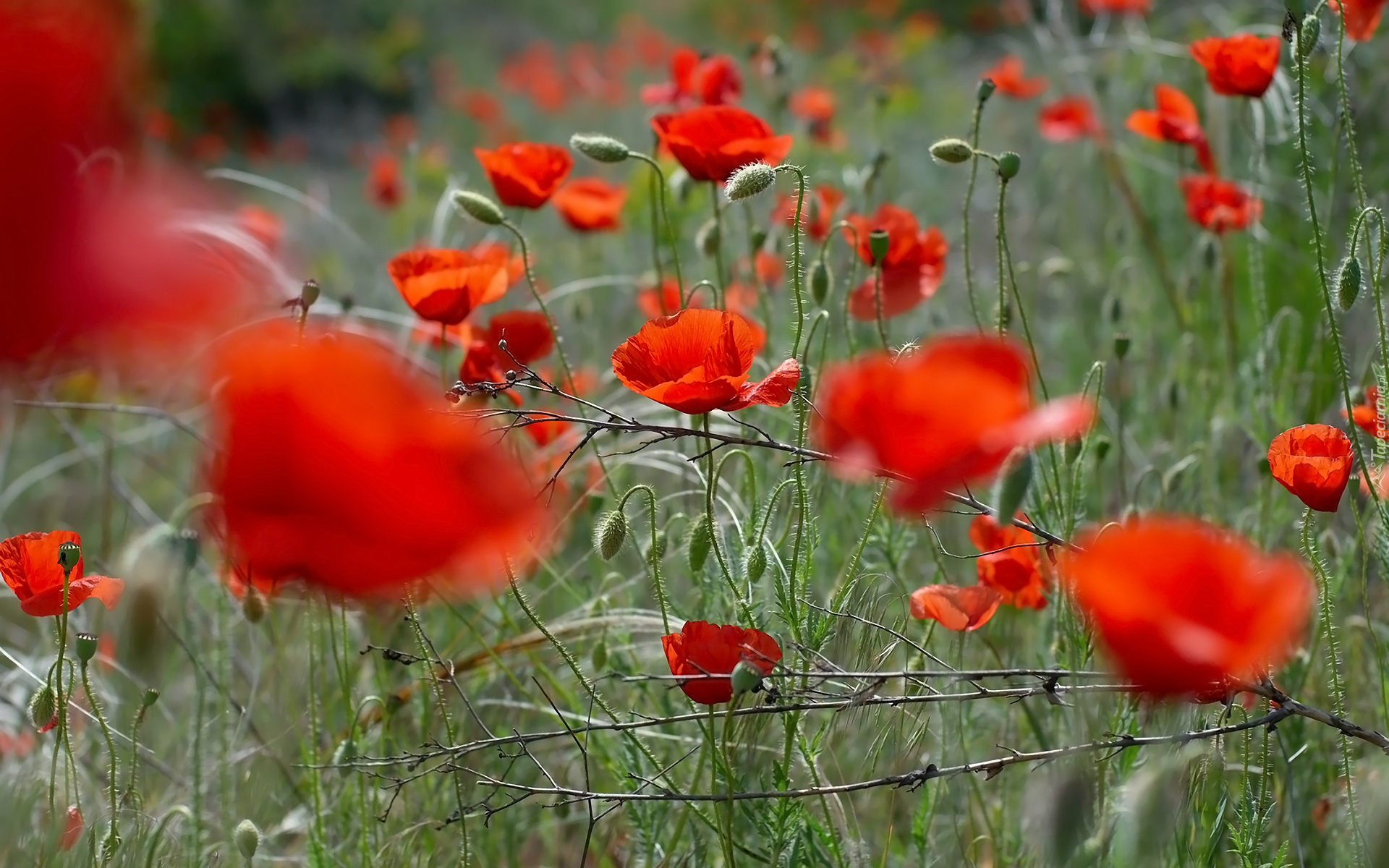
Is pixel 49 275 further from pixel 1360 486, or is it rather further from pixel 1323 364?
pixel 1323 364

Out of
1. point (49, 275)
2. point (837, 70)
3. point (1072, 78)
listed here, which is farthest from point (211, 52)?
point (49, 275)

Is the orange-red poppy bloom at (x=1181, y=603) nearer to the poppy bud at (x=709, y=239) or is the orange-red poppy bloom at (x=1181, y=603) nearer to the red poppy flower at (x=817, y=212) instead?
the poppy bud at (x=709, y=239)

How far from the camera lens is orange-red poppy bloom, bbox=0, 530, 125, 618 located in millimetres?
1280

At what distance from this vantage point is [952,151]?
1.50 metres

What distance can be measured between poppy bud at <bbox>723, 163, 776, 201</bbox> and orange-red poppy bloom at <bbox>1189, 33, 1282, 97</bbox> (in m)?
0.93

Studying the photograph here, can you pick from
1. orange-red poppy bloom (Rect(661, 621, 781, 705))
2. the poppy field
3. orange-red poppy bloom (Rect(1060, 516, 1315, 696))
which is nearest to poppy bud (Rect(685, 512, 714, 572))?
the poppy field

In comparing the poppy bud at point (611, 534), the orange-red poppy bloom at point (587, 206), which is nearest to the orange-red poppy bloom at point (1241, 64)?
the orange-red poppy bloom at point (587, 206)

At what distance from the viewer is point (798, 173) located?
130cm

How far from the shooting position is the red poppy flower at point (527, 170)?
1741 millimetres

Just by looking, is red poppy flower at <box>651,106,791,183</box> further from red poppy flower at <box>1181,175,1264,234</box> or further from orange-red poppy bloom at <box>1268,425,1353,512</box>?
red poppy flower at <box>1181,175,1264,234</box>

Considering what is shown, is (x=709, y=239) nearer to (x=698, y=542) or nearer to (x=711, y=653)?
(x=698, y=542)

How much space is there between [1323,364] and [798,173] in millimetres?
1605

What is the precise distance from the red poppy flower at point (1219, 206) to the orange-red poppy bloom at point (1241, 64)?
19.4 inches

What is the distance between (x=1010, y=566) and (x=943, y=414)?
0.91 metres
